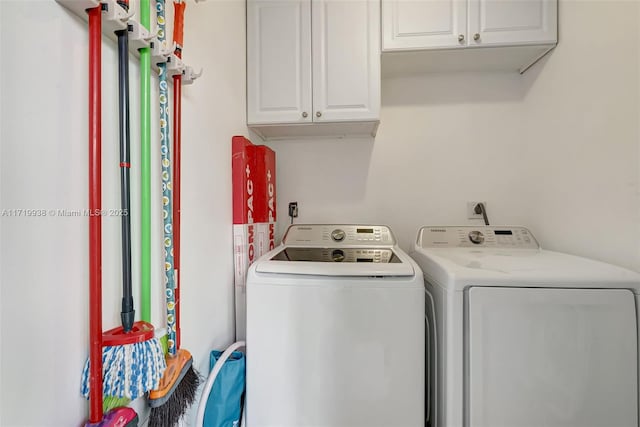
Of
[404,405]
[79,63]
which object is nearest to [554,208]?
[404,405]

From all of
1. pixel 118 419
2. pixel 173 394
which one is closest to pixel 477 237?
pixel 173 394

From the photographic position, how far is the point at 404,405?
1.02 metres

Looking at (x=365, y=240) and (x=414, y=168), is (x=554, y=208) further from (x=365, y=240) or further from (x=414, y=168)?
(x=365, y=240)

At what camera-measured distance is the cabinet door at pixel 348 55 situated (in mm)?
1572

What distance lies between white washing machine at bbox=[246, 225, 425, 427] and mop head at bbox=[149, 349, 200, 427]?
0.27 meters

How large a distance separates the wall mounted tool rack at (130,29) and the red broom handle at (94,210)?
2 cm

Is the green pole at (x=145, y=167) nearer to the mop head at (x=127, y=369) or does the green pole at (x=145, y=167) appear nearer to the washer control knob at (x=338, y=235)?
the mop head at (x=127, y=369)

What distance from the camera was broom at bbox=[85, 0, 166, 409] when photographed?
600 mm

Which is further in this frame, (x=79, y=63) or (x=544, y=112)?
(x=544, y=112)

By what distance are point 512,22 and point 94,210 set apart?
2.03m

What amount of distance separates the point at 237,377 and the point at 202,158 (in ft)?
2.89

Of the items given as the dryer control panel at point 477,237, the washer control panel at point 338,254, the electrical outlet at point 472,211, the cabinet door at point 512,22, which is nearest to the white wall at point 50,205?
the washer control panel at point 338,254

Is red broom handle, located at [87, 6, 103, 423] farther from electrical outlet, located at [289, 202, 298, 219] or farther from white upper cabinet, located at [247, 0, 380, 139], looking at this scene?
electrical outlet, located at [289, 202, 298, 219]

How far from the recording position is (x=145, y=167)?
71 centimetres
